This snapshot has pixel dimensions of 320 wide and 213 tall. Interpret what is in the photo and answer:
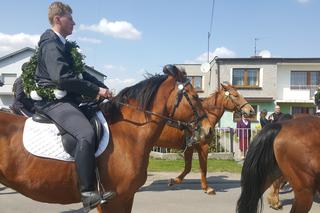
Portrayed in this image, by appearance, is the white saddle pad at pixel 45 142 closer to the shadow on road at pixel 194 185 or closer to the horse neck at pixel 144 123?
the horse neck at pixel 144 123

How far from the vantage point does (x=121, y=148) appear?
4309mm

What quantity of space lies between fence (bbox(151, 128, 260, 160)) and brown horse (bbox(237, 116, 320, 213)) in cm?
974

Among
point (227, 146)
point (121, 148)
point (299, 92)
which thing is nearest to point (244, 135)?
point (227, 146)

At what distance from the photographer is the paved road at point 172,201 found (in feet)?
25.5

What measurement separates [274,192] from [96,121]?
497 centimetres

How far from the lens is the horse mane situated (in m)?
4.59

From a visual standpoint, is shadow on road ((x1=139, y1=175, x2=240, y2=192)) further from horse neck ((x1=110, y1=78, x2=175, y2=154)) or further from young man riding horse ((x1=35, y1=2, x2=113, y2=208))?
young man riding horse ((x1=35, y1=2, x2=113, y2=208))

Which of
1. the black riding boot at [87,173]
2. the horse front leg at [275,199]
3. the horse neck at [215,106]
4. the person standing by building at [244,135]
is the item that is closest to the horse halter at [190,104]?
the black riding boot at [87,173]

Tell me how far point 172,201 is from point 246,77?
101 ft

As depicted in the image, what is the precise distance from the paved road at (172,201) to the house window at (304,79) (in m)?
29.8

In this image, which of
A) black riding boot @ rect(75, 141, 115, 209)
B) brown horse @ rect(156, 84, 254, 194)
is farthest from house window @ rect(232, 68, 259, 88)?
black riding boot @ rect(75, 141, 115, 209)

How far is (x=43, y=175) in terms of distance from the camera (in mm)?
4148

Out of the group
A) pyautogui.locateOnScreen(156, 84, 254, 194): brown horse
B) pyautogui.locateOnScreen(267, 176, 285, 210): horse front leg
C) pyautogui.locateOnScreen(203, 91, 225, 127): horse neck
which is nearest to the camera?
pyautogui.locateOnScreen(267, 176, 285, 210): horse front leg

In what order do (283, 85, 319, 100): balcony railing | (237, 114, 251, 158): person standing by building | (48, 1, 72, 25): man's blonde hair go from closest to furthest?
(48, 1, 72, 25): man's blonde hair
(237, 114, 251, 158): person standing by building
(283, 85, 319, 100): balcony railing
